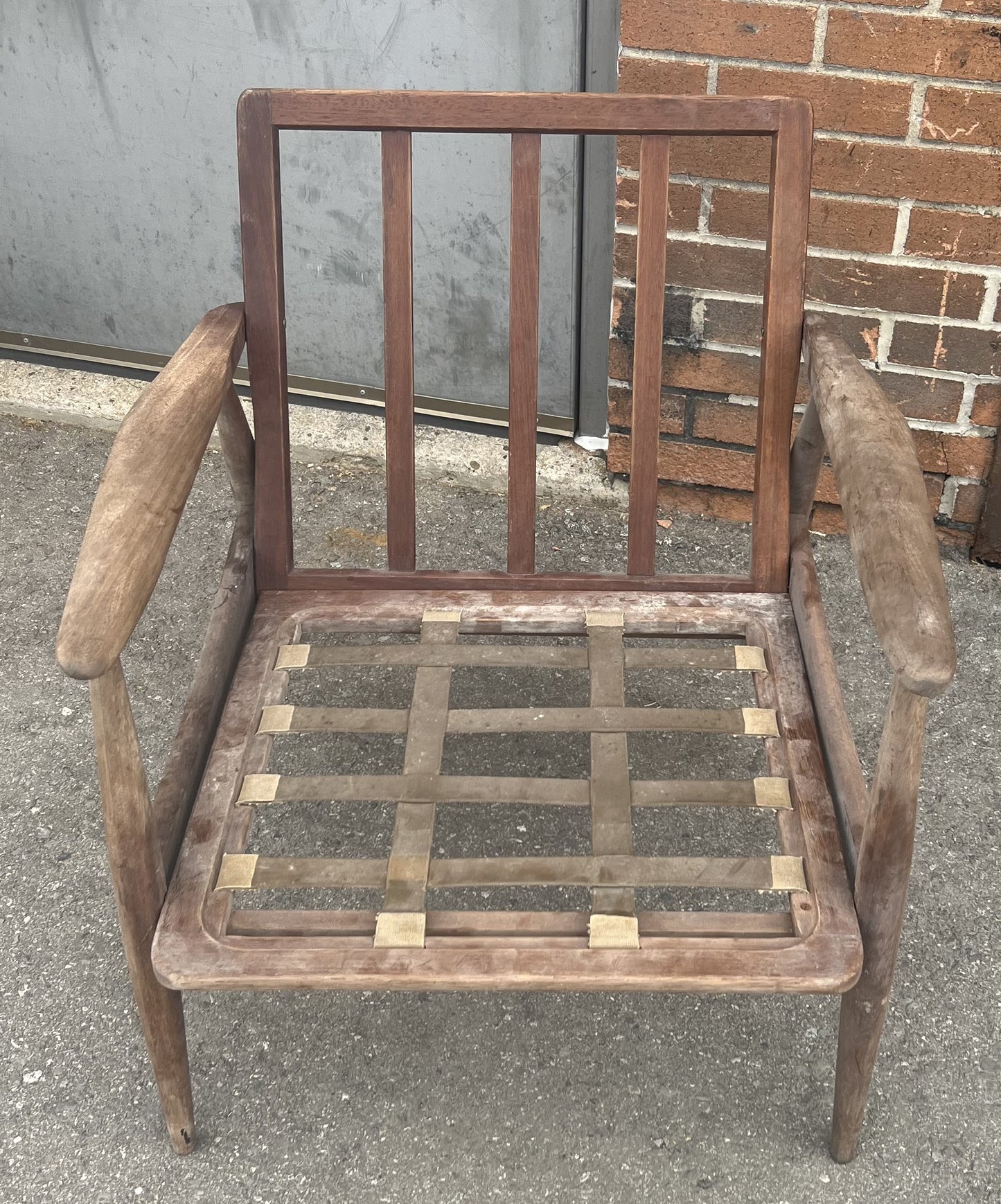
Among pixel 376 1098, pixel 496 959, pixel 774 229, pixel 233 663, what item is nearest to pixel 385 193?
pixel 774 229

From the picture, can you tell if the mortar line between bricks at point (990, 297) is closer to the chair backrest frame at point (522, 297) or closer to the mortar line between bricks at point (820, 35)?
the mortar line between bricks at point (820, 35)

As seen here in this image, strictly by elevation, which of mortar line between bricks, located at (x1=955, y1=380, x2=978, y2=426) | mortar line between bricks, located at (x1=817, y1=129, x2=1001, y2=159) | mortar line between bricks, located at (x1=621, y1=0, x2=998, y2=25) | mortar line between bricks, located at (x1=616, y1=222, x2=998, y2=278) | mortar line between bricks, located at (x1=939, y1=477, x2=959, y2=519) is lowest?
mortar line between bricks, located at (x1=939, y1=477, x2=959, y2=519)

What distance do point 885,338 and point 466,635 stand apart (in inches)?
36.9

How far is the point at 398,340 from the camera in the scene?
Result: 1.62 meters

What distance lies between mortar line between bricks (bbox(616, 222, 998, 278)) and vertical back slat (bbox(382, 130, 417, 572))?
0.68m

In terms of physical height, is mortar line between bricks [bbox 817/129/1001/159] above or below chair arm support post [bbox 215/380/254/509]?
above

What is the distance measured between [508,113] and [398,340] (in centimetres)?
29

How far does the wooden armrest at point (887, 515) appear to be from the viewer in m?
1.05

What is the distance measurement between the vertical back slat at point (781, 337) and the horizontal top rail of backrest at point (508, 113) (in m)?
0.04

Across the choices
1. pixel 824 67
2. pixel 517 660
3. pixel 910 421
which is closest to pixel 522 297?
pixel 517 660

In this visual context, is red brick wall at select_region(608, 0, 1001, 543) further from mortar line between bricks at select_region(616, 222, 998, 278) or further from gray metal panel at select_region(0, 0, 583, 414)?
gray metal panel at select_region(0, 0, 583, 414)

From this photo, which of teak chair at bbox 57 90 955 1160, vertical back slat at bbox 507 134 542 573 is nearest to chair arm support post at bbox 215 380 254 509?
teak chair at bbox 57 90 955 1160

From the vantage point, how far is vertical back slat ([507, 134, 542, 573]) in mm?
1557

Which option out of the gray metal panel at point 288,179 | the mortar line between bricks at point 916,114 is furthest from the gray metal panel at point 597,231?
the mortar line between bricks at point 916,114
